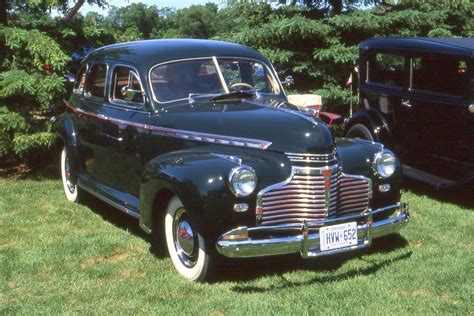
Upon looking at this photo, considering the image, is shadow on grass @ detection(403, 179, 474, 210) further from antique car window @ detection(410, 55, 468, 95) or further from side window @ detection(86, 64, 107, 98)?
side window @ detection(86, 64, 107, 98)

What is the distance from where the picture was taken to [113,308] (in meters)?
4.38

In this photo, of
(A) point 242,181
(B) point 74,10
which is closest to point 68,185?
(B) point 74,10

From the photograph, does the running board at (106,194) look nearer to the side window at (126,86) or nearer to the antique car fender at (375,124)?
the side window at (126,86)

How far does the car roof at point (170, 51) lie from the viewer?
5.89m

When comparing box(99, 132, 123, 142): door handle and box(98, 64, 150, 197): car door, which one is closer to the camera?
box(98, 64, 150, 197): car door

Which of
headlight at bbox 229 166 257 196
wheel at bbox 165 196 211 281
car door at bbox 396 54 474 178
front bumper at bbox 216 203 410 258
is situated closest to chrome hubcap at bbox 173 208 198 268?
wheel at bbox 165 196 211 281

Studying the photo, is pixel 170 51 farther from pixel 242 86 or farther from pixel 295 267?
pixel 295 267

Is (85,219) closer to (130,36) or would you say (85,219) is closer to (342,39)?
(130,36)

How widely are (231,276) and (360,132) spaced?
3.95 metres

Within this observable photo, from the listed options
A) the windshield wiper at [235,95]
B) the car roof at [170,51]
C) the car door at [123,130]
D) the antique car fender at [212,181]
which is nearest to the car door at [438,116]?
the car roof at [170,51]

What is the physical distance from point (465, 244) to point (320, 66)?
18.7 feet

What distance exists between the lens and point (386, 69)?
8.21m

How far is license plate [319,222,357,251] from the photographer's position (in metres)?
4.58

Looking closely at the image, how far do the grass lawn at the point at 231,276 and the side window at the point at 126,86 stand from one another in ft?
4.39
